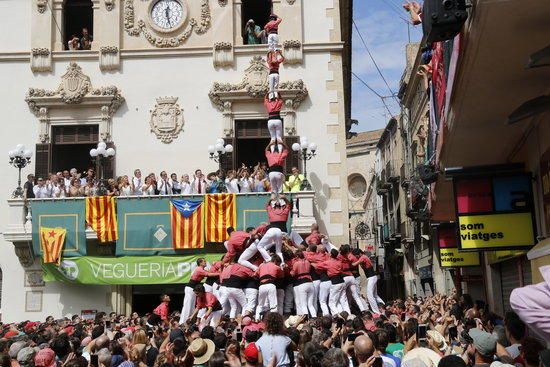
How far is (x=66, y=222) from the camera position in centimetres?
2158

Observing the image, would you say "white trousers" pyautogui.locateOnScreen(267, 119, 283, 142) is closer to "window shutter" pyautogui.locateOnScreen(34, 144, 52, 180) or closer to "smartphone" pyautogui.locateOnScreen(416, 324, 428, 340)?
"smartphone" pyautogui.locateOnScreen(416, 324, 428, 340)

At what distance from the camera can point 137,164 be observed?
23406mm

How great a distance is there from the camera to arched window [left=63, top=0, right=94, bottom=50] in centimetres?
2438

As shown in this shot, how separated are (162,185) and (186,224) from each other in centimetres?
152

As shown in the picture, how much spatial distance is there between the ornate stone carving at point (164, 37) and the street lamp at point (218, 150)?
4130 mm

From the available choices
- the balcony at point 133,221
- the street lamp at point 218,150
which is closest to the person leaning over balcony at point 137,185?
the balcony at point 133,221

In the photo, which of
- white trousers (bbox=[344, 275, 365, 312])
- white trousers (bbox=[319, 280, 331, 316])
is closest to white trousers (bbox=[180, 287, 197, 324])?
white trousers (bbox=[319, 280, 331, 316])

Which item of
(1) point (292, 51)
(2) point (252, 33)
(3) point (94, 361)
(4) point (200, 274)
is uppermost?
(2) point (252, 33)

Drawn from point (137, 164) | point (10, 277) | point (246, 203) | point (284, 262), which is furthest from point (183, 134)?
point (284, 262)

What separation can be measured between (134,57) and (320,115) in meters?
6.67

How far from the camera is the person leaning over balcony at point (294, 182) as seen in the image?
21.9m

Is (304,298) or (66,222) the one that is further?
(66,222)

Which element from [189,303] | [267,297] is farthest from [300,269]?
[189,303]

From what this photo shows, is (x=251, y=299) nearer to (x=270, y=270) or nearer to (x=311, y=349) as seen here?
(x=270, y=270)
